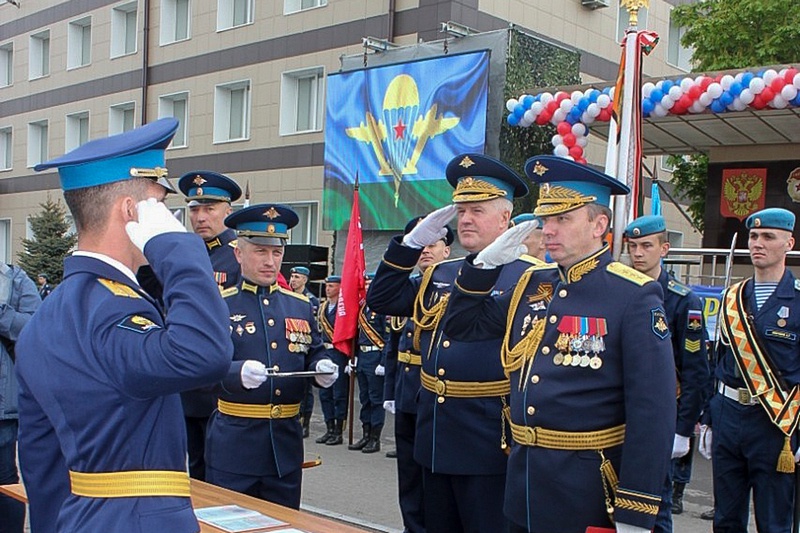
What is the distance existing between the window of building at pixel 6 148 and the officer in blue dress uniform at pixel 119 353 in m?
26.0

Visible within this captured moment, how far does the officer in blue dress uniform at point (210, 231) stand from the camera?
5.35m

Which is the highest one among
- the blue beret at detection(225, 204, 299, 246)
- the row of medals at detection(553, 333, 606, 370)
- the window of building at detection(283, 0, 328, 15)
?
the window of building at detection(283, 0, 328, 15)

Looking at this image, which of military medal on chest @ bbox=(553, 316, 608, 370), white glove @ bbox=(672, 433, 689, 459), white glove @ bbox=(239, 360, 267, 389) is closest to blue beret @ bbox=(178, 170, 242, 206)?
white glove @ bbox=(239, 360, 267, 389)

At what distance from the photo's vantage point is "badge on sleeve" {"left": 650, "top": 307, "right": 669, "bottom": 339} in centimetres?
304

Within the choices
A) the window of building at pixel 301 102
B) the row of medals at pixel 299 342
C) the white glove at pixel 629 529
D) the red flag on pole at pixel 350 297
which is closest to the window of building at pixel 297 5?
the window of building at pixel 301 102

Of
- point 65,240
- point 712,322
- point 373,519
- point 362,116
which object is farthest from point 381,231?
point 65,240

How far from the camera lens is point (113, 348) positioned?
81.1 inches

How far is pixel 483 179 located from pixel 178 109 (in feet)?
57.0

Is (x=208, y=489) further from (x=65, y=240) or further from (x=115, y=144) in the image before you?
(x=65, y=240)

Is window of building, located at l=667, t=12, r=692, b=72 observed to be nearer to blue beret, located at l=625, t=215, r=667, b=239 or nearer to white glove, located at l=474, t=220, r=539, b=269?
blue beret, located at l=625, t=215, r=667, b=239

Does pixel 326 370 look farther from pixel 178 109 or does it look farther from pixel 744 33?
pixel 178 109

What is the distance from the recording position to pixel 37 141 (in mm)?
24734

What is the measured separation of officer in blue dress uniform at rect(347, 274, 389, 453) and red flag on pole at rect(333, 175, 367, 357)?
10.9 inches

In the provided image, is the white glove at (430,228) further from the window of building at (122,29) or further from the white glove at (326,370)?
the window of building at (122,29)
